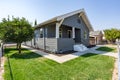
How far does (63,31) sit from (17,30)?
287 inches

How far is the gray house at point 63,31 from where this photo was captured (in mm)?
13492

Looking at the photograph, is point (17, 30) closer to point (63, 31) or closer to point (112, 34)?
point (63, 31)

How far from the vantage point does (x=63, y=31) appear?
17.8 metres

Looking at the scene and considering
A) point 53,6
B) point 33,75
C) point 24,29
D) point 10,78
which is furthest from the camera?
point 53,6

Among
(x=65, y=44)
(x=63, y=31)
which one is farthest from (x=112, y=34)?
(x=65, y=44)

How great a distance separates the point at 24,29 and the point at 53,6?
601 cm

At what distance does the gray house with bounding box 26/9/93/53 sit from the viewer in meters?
13.5

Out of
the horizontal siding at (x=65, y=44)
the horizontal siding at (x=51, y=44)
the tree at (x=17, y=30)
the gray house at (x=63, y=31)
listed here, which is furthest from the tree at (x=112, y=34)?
the tree at (x=17, y=30)

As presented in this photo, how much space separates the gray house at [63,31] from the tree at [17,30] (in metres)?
2.63

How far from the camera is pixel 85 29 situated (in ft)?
68.0

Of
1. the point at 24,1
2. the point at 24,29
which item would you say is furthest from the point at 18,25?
the point at 24,1

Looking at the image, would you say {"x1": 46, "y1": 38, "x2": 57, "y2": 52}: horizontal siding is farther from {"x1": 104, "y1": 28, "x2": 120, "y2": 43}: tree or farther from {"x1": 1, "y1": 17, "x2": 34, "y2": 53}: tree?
{"x1": 104, "y1": 28, "x2": 120, "y2": 43}: tree

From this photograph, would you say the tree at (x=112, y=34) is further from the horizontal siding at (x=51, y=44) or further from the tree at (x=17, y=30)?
the tree at (x=17, y=30)

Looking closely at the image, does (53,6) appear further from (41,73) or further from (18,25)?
(41,73)
